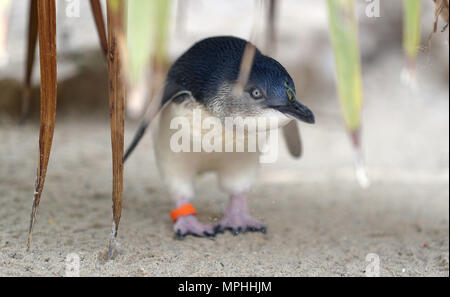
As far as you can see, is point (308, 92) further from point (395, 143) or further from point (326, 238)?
point (326, 238)

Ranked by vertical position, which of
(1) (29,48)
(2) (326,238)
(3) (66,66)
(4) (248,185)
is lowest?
(2) (326,238)

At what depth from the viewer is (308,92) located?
4.93 meters

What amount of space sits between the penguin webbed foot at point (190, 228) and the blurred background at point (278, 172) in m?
0.05

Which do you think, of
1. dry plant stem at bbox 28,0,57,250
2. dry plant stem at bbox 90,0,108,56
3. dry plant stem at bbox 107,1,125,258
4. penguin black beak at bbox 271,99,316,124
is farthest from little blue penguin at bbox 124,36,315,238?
dry plant stem at bbox 28,0,57,250

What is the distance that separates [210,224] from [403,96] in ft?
10.8

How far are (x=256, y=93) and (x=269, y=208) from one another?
1100mm

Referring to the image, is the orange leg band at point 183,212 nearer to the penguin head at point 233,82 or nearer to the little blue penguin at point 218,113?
the little blue penguin at point 218,113

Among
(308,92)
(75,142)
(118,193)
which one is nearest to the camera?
(118,193)

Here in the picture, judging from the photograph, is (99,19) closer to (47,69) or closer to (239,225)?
(47,69)

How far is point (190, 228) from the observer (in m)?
2.23

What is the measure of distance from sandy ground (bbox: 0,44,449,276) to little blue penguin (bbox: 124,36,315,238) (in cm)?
13

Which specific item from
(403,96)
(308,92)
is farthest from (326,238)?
(403,96)

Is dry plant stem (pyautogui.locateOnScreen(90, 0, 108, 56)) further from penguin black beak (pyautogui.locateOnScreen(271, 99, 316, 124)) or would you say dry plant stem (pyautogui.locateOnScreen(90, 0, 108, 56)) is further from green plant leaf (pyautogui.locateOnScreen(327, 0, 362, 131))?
green plant leaf (pyautogui.locateOnScreen(327, 0, 362, 131))

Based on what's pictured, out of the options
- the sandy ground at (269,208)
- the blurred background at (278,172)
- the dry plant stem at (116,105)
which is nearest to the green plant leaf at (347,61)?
the blurred background at (278,172)
